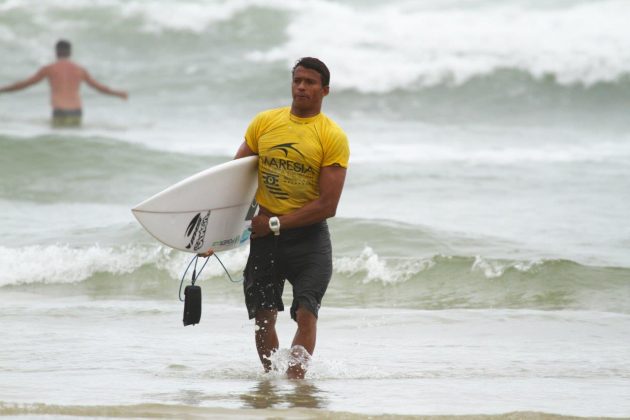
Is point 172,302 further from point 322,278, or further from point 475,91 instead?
point 475,91

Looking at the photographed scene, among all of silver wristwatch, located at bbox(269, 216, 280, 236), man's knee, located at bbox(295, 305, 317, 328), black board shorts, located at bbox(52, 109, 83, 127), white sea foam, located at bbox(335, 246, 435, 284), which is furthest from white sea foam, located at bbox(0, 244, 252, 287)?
black board shorts, located at bbox(52, 109, 83, 127)

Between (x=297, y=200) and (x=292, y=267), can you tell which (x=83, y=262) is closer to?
(x=292, y=267)

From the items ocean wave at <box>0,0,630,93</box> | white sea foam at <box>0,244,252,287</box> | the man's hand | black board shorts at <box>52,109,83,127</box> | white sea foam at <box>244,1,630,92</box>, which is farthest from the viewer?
ocean wave at <box>0,0,630,93</box>

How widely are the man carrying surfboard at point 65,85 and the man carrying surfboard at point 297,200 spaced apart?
481 inches

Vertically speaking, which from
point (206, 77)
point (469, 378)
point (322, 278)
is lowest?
point (469, 378)

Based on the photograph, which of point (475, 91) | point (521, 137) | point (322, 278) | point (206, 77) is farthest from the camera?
point (206, 77)

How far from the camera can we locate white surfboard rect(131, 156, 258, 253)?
5887 millimetres

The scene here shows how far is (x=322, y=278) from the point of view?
5676mm

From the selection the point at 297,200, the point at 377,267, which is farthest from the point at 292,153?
the point at 377,267

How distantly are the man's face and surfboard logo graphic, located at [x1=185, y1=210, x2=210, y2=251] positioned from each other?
0.85 metres

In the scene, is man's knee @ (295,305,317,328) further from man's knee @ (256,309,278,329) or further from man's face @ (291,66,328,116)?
man's face @ (291,66,328,116)

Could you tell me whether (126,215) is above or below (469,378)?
above

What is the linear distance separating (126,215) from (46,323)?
4.80 m

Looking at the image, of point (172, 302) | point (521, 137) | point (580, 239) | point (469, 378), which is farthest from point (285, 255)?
point (521, 137)
